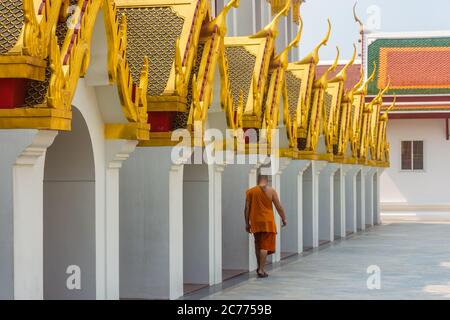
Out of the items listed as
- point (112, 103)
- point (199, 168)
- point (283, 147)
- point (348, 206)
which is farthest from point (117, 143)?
point (348, 206)

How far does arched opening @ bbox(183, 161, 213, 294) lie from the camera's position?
48.6 feet

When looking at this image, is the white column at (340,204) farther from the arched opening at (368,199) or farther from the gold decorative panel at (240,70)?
the gold decorative panel at (240,70)

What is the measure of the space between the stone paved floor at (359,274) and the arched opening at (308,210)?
0.57 meters

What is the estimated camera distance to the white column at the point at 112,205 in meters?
11.3

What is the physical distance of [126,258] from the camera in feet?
42.8

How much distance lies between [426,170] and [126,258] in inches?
1170

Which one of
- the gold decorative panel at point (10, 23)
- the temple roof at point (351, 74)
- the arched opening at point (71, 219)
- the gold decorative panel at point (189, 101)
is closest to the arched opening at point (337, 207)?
the gold decorative panel at point (189, 101)

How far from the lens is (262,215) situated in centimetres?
1579

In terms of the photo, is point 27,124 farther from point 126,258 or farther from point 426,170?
point 426,170

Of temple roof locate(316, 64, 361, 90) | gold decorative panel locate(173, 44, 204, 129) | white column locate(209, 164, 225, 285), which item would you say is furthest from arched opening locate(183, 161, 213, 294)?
temple roof locate(316, 64, 361, 90)

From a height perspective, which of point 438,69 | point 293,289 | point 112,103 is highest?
point 438,69

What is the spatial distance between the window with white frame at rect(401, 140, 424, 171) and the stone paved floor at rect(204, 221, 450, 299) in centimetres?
1577

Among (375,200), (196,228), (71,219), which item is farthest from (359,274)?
(375,200)

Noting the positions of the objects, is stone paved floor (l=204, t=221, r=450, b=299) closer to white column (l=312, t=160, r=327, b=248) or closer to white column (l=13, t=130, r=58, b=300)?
white column (l=312, t=160, r=327, b=248)
